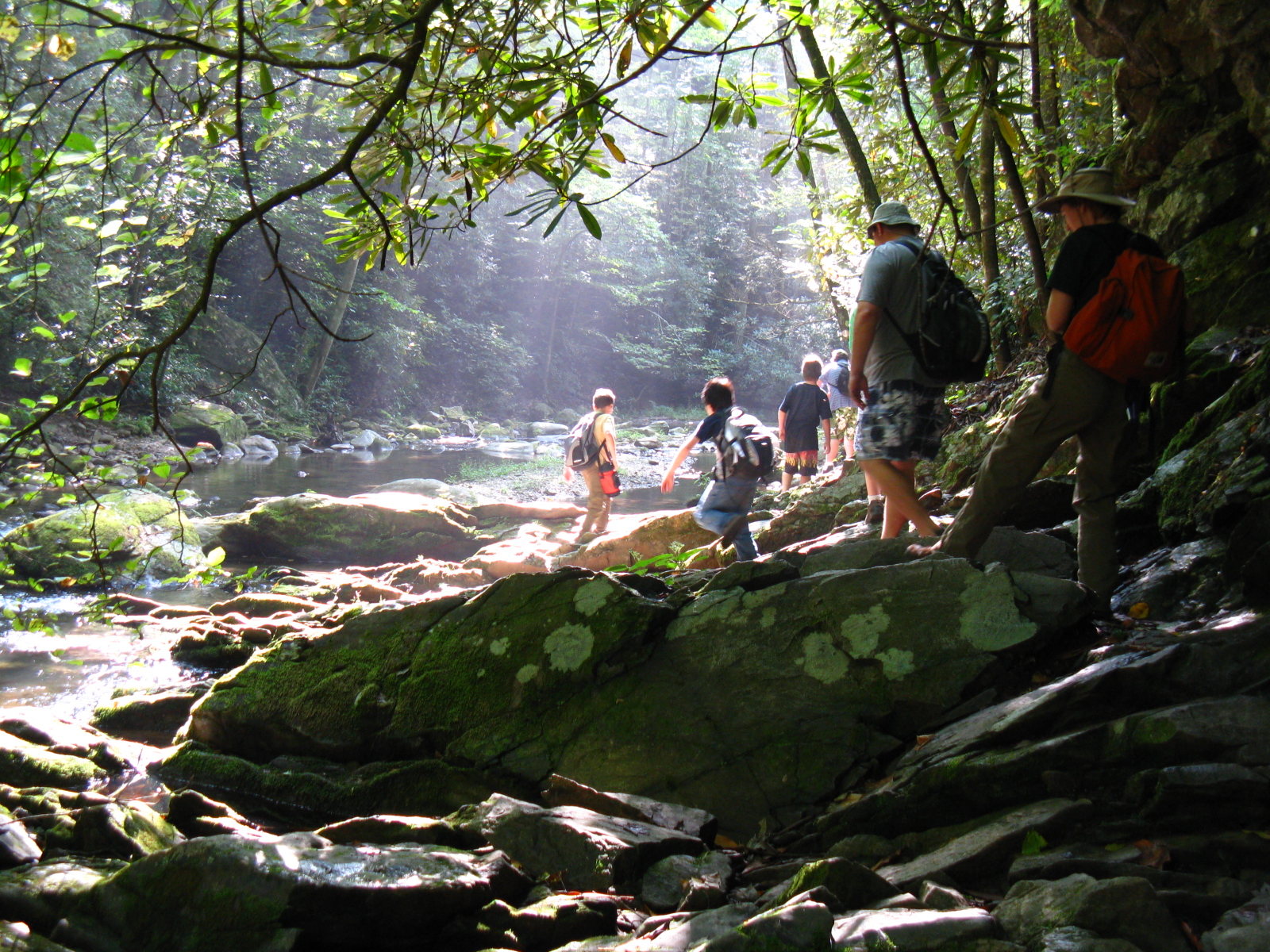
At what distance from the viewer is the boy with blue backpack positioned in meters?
6.70

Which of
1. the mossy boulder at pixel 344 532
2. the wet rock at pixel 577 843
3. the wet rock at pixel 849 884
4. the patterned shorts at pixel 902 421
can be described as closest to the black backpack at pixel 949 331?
the patterned shorts at pixel 902 421

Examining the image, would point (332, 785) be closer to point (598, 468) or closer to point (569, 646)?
point (569, 646)

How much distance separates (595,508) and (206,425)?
1533 cm

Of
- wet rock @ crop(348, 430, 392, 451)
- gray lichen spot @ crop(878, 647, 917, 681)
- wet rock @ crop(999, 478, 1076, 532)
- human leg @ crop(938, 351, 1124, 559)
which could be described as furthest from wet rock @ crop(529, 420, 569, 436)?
gray lichen spot @ crop(878, 647, 917, 681)

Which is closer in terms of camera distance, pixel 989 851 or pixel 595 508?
pixel 989 851

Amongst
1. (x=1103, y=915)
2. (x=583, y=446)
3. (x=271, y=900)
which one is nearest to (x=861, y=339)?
(x=1103, y=915)

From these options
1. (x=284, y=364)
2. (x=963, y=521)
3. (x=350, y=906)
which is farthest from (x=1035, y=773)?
(x=284, y=364)

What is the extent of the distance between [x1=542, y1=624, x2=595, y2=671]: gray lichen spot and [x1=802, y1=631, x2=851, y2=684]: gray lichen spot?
3.42ft

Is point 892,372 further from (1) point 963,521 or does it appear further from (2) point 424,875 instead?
(2) point 424,875

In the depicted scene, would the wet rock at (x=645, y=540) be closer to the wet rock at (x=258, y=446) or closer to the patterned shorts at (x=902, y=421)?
the patterned shorts at (x=902, y=421)

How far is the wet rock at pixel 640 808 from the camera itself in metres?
3.30

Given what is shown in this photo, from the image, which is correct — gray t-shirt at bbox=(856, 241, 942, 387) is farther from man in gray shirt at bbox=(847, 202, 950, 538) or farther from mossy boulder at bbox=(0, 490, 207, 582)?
mossy boulder at bbox=(0, 490, 207, 582)

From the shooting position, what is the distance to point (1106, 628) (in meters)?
3.71

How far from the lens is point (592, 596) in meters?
4.38
